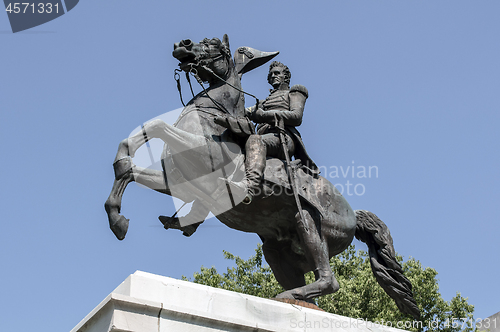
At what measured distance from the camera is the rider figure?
28.5ft

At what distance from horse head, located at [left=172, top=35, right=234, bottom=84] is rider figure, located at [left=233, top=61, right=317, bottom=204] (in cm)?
70

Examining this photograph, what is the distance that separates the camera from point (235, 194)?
27.9 feet

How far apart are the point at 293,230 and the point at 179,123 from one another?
201cm

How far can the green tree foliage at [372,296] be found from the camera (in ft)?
62.3

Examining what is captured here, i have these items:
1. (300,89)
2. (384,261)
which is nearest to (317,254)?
(384,261)

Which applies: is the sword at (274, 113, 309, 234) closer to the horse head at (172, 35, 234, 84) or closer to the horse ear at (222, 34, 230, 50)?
the horse head at (172, 35, 234, 84)

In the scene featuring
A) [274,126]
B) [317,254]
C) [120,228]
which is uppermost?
[274,126]

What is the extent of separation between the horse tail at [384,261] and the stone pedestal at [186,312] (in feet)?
6.24

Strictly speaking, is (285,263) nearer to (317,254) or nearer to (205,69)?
(317,254)

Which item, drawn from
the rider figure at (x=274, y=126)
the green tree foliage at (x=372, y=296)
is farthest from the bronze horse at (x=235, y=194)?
the green tree foliage at (x=372, y=296)

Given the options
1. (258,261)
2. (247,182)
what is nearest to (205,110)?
(247,182)

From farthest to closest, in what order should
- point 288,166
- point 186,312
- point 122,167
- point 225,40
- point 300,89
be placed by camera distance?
point 300,89 → point 225,40 → point 288,166 → point 122,167 → point 186,312

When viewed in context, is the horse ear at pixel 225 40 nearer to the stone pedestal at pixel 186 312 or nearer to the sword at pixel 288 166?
the sword at pixel 288 166

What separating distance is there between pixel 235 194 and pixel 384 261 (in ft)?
8.76
